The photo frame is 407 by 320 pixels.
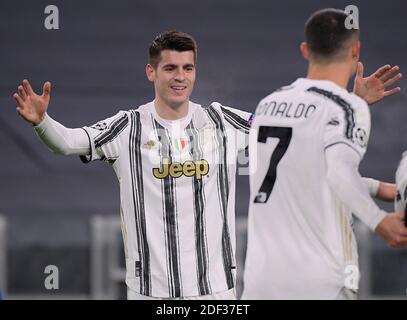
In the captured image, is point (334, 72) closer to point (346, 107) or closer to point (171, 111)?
point (346, 107)

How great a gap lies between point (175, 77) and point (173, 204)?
802mm

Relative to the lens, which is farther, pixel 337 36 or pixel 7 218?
pixel 7 218

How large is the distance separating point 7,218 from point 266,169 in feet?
25.4

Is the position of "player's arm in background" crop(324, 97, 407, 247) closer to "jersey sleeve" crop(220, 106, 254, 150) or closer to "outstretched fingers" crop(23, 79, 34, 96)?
"jersey sleeve" crop(220, 106, 254, 150)

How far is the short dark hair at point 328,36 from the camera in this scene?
4.55 m

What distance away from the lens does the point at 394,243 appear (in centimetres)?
427

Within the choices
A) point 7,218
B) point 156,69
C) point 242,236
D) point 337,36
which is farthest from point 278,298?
point 7,218

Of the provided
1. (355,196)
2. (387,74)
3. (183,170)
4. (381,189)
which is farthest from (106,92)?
(355,196)

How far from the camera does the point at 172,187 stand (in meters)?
6.00

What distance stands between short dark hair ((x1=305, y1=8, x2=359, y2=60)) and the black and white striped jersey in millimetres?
1655

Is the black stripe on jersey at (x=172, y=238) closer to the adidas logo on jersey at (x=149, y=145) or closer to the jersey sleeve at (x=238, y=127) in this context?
the adidas logo on jersey at (x=149, y=145)

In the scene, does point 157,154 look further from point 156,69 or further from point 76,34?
point 76,34

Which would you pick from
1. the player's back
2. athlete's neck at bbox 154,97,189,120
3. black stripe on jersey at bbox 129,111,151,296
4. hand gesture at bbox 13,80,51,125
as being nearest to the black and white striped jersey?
black stripe on jersey at bbox 129,111,151,296

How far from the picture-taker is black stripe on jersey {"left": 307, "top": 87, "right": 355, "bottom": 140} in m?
4.33
